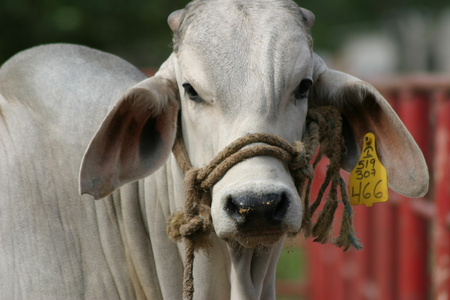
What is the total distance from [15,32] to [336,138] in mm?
7982

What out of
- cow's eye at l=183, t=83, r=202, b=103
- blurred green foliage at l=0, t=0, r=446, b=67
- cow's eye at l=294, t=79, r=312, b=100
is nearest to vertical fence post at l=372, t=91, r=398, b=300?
cow's eye at l=294, t=79, r=312, b=100

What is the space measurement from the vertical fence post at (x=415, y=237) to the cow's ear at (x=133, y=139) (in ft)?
9.24

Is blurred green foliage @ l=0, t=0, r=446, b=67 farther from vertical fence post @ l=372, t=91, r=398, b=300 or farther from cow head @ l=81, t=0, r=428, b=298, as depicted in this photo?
cow head @ l=81, t=0, r=428, b=298

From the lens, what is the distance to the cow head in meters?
2.70

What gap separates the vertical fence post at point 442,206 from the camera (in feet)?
15.9

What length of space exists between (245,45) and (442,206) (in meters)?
2.41

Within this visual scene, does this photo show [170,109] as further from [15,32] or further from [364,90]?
[15,32]

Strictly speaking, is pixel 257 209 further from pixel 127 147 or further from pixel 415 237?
pixel 415 237

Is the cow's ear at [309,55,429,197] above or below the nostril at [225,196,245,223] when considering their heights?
above

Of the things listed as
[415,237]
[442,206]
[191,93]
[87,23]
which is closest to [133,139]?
[191,93]

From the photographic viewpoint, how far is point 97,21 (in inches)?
442

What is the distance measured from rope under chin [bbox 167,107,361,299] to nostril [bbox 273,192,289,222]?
7.0 inches

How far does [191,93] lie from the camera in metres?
3.02

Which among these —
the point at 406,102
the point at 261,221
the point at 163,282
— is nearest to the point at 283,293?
the point at 406,102
